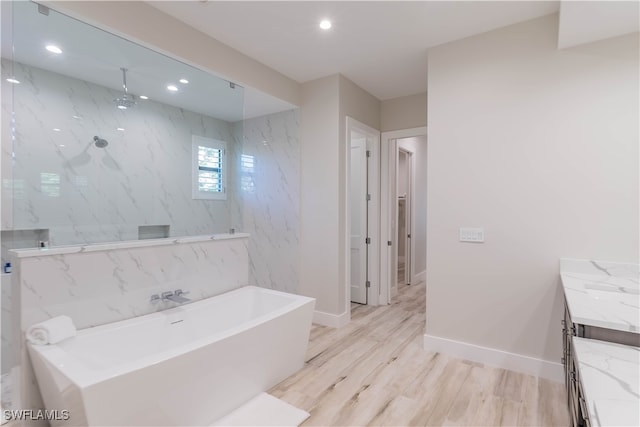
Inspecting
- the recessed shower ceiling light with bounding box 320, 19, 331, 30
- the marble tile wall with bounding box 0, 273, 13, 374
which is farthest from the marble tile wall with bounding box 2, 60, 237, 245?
the recessed shower ceiling light with bounding box 320, 19, 331, 30

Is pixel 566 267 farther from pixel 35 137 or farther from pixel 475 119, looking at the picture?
pixel 35 137

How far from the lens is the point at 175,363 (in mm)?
1645

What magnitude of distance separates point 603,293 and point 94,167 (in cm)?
406

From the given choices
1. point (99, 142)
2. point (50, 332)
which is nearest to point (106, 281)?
point (50, 332)

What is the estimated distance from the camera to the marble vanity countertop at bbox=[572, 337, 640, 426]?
87cm

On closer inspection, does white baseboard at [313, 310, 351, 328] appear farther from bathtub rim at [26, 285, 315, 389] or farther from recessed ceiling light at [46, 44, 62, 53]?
recessed ceiling light at [46, 44, 62, 53]

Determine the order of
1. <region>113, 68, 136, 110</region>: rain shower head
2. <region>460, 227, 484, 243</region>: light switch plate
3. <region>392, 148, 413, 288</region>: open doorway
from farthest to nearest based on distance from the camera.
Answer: <region>392, 148, 413, 288</region>: open doorway < <region>113, 68, 136, 110</region>: rain shower head < <region>460, 227, 484, 243</region>: light switch plate

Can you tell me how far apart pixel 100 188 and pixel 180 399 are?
222cm

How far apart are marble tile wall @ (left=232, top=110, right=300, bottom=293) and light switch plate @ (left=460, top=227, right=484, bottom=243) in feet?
6.19

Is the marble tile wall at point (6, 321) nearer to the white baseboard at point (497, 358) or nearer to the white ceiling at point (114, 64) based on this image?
the white ceiling at point (114, 64)

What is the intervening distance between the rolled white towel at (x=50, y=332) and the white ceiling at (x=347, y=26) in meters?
2.29

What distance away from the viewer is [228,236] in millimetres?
3029

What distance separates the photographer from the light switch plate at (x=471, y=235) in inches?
106

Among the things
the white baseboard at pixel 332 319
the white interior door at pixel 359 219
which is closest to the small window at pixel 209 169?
the white interior door at pixel 359 219
